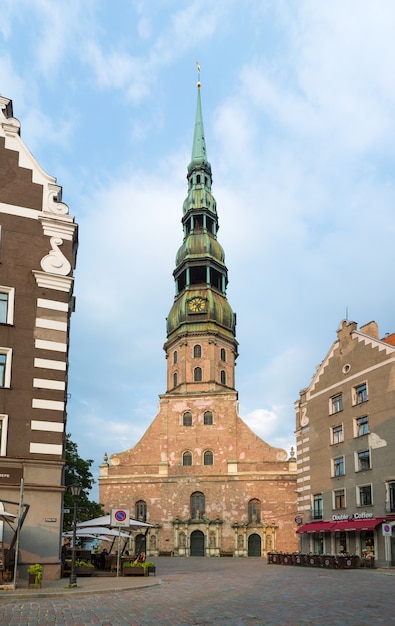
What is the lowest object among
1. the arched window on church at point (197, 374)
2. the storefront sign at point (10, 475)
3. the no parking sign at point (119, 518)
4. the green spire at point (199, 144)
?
the no parking sign at point (119, 518)

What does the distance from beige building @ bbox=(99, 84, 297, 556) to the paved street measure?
46.0 m

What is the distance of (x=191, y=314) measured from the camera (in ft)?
245

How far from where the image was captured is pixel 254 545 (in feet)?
213

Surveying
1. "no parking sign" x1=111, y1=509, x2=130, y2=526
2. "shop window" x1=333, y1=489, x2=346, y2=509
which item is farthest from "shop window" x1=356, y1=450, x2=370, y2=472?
"no parking sign" x1=111, y1=509, x2=130, y2=526

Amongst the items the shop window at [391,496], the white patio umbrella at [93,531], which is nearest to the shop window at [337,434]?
the shop window at [391,496]

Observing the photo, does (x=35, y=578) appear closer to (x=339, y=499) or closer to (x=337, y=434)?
(x=339, y=499)

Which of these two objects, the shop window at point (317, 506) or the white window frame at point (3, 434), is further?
the shop window at point (317, 506)

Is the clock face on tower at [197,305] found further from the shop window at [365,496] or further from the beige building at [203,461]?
the shop window at [365,496]

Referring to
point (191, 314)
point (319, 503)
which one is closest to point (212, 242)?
point (191, 314)

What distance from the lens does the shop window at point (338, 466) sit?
131 feet

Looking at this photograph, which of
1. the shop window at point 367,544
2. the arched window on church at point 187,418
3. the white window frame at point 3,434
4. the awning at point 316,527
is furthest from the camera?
the arched window on church at point 187,418

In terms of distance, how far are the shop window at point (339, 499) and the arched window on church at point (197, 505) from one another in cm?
2886

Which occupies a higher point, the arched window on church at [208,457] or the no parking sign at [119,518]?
the arched window on church at [208,457]

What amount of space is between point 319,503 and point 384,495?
7737 mm
